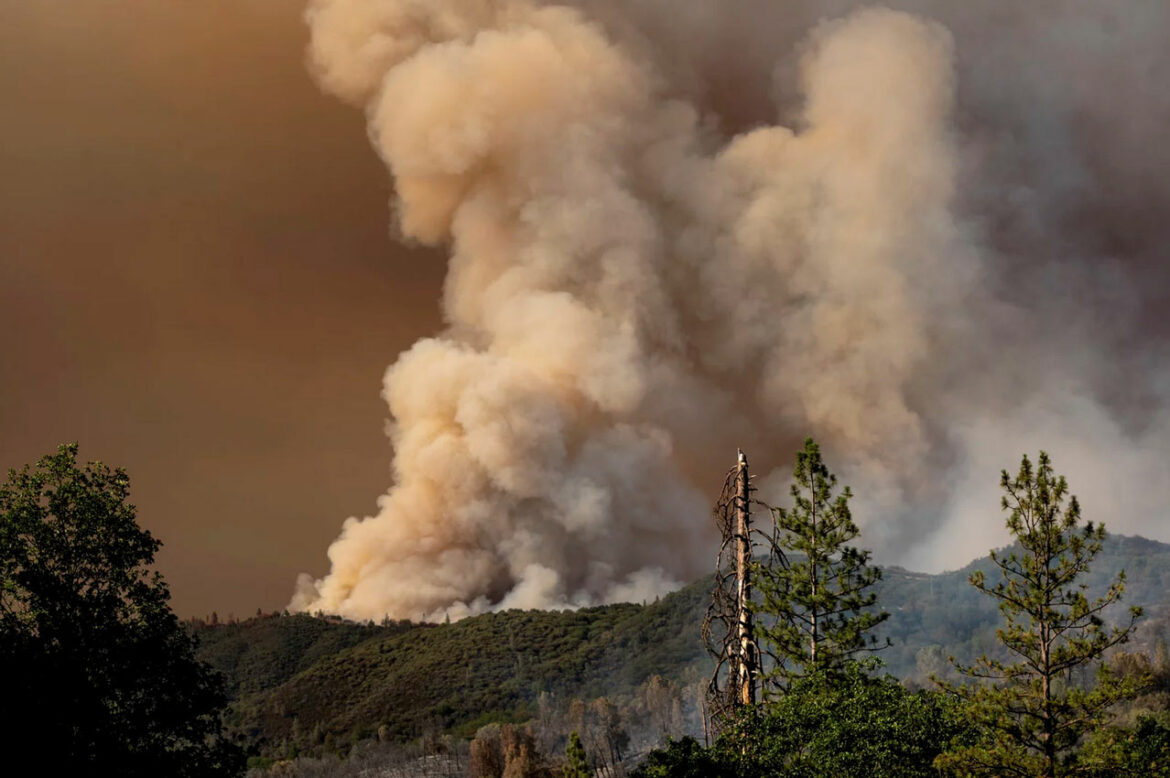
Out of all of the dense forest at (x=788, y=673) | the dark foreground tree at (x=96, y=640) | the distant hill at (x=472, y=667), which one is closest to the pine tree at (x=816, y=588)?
the dense forest at (x=788, y=673)

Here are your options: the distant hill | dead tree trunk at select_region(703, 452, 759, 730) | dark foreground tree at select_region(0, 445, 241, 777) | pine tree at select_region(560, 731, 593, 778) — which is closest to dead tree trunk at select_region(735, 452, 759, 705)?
dead tree trunk at select_region(703, 452, 759, 730)

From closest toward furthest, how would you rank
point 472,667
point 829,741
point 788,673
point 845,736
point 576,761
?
point 829,741, point 845,736, point 788,673, point 576,761, point 472,667

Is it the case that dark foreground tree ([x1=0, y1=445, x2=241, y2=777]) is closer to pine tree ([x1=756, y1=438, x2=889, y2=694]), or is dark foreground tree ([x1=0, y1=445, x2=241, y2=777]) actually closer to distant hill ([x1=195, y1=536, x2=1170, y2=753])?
pine tree ([x1=756, y1=438, x2=889, y2=694])

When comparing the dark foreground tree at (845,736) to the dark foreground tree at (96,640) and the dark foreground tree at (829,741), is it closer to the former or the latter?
the dark foreground tree at (829,741)

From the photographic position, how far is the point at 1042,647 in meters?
22.6

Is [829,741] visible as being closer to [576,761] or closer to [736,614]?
[736,614]

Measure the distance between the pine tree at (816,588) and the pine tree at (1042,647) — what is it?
789cm

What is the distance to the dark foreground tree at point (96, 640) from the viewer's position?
→ 70.5 feet

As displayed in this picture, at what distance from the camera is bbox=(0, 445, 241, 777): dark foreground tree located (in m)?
21.5

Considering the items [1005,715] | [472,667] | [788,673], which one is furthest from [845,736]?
[472,667]

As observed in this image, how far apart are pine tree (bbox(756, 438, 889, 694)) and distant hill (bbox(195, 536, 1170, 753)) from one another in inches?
4553

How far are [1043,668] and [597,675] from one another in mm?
160974

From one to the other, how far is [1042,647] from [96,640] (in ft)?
72.2

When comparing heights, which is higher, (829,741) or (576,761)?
(829,741)
